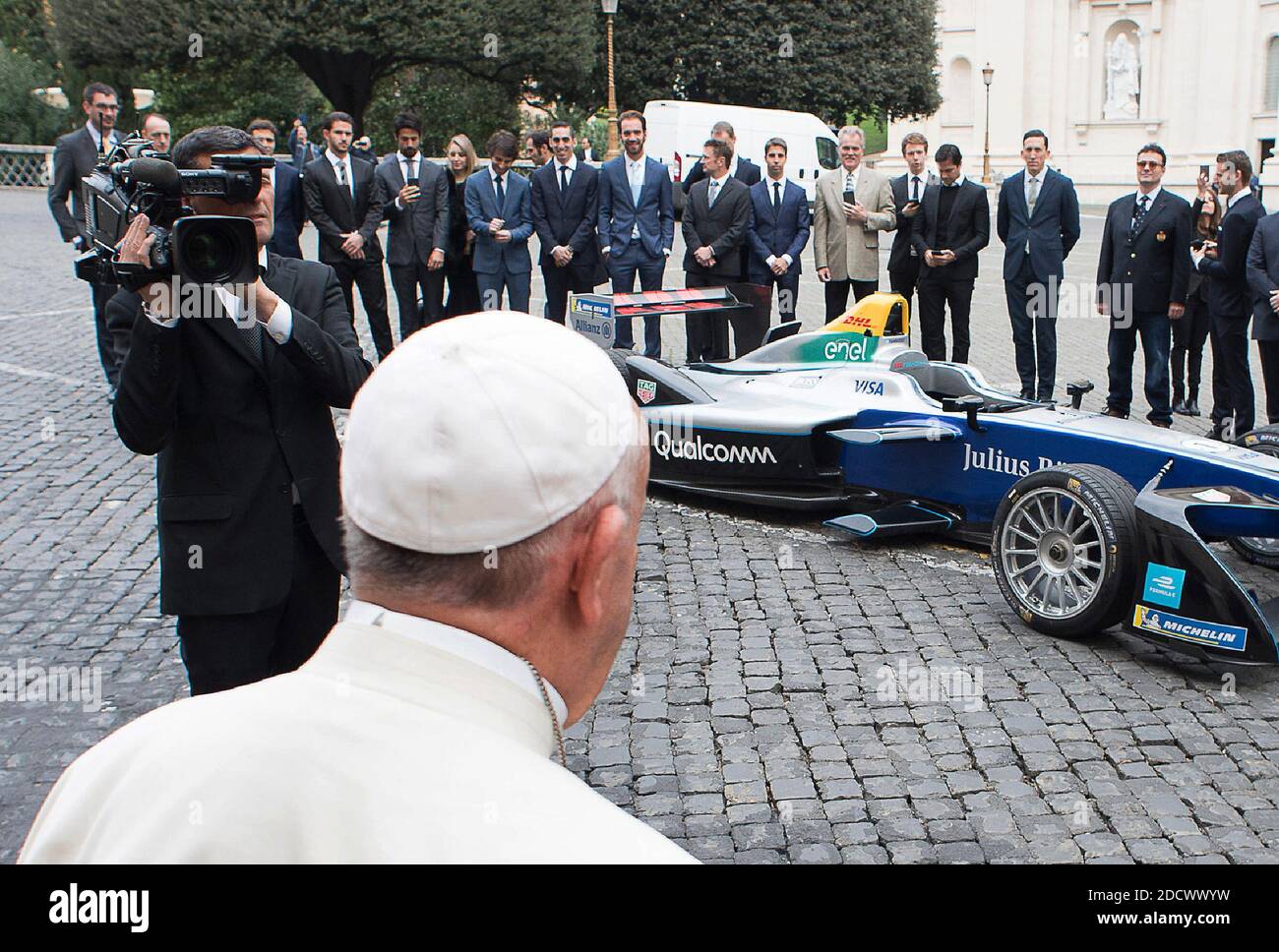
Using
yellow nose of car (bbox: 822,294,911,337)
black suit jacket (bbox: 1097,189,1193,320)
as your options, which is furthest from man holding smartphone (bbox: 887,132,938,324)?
yellow nose of car (bbox: 822,294,911,337)

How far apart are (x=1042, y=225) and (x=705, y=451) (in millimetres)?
5057

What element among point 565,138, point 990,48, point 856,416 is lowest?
point 856,416

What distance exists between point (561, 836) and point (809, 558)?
580 centimetres

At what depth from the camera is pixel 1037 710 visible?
4781 millimetres

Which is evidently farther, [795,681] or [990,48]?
[990,48]

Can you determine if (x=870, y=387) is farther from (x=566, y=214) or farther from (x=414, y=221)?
(x=414, y=221)

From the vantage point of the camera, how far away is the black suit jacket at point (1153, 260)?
10062mm

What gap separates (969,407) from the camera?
21.1ft

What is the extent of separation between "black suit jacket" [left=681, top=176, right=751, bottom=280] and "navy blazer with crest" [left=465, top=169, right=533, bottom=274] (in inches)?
56.0

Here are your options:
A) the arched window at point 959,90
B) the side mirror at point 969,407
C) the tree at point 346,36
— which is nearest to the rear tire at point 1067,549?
the side mirror at point 969,407

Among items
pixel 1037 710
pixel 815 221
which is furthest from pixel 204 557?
pixel 815 221

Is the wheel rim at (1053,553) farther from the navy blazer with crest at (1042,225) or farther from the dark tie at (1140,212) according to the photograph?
the navy blazer with crest at (1042,225)

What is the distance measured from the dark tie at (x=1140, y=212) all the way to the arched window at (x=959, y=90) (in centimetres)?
4485

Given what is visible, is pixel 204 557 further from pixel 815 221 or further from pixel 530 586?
pixel 815 221
